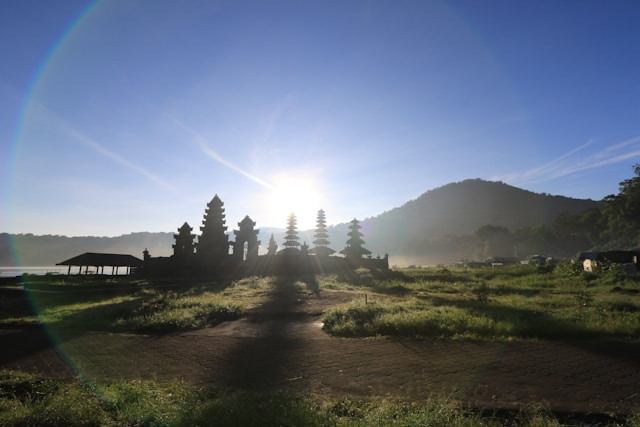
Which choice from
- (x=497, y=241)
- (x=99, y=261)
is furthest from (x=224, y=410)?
(x=497, y=241)

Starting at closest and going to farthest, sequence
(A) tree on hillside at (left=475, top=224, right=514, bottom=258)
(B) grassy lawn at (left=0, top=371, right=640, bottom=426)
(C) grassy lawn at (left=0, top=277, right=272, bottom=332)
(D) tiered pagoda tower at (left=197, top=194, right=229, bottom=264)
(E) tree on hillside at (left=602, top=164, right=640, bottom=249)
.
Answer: (B) grassy lawn at (left=0, top=371, right=640, bottom=426) → (C) grassy lawn at (left=0, top=277, right=272, bottom=332) → (D) tiered pagoda tower at (left=197, top=194, right=229, bottom=264) → (E) tree on hillside at (left=602, top=164, right=640, bottom=249) → (A) tree on hillside at (left=475, top=224, right=514, bottom=258)

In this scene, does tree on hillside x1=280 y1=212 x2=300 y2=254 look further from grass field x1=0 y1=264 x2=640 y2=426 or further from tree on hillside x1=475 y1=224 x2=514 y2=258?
tree on hillside x1=475 y1=224 x2=514 y2=258

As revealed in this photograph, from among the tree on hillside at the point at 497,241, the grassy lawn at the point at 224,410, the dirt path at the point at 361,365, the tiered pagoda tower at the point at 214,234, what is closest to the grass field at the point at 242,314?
the grassy lawn at the point at 224,410

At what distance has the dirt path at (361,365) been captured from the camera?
5.64m

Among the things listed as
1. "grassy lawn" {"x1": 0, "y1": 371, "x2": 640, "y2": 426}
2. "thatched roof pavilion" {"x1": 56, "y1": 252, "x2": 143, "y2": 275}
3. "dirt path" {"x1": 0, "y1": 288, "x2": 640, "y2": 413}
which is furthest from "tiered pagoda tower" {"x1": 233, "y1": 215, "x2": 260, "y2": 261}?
"grassy lawn" {"x1": 0, "y1": 371, "x2": 640, "y2": 426}

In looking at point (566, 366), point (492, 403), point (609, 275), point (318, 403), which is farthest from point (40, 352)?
point (609, 275)

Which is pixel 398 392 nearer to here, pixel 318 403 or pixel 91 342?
pixel 318 403

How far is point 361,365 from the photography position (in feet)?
23.7

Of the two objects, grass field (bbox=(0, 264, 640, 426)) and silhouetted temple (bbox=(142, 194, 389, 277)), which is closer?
grass field (bbox=(0, 264, 640, 426))

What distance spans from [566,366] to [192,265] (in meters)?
34.7

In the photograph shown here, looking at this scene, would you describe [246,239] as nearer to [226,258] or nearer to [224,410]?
[226,258]

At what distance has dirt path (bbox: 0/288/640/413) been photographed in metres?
5.64

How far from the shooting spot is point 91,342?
9.46 m

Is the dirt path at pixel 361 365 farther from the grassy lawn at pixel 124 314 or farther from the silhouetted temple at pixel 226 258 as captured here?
the silhouetted temple at pixel 226 258
